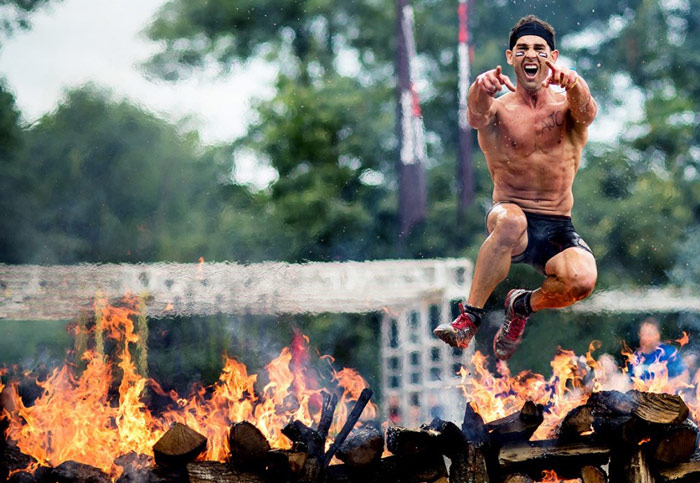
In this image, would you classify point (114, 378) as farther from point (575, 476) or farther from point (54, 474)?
point (575, 476)

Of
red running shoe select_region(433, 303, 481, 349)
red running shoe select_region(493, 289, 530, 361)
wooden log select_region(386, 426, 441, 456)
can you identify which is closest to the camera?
wooden log select_region(386, 426, 441, 456)

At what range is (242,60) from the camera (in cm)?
1600

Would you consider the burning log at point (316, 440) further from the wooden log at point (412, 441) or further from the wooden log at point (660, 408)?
the wooden log at point (660, 408)

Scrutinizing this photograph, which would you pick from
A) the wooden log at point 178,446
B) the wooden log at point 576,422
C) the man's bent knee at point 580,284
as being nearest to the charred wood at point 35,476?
the wooden log at point 178,446

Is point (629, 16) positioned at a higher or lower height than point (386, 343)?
higher

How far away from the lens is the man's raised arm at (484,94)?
410 cm

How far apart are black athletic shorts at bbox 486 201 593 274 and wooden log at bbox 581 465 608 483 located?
1.01 meters

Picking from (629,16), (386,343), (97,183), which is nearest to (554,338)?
(386,343)

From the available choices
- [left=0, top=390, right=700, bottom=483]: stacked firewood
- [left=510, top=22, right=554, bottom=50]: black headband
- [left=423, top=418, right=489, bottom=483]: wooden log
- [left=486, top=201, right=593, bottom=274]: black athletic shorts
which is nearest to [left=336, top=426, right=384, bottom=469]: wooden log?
[left=0, top=390, right=700, bottom=483]: stacked firewood

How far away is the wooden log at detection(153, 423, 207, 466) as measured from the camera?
3900 mm

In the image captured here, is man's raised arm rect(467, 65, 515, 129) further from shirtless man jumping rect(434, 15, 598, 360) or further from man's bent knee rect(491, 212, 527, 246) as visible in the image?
man's bent knee rect(491, 212, 527, 246)

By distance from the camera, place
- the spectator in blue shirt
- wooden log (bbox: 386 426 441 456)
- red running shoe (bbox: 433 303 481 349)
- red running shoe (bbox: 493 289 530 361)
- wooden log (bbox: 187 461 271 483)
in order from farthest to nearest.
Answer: the spectator in blue shirt, red running shoe (bbox: 493 289 530 361), red running shoe (bbox: 433 303 481 349), wooden log (bbox: 386 426 441 456), wooden log (bbox: 187 461 271 483)

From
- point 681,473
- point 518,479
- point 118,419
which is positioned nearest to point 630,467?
point 681,473

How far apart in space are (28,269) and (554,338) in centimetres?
797
